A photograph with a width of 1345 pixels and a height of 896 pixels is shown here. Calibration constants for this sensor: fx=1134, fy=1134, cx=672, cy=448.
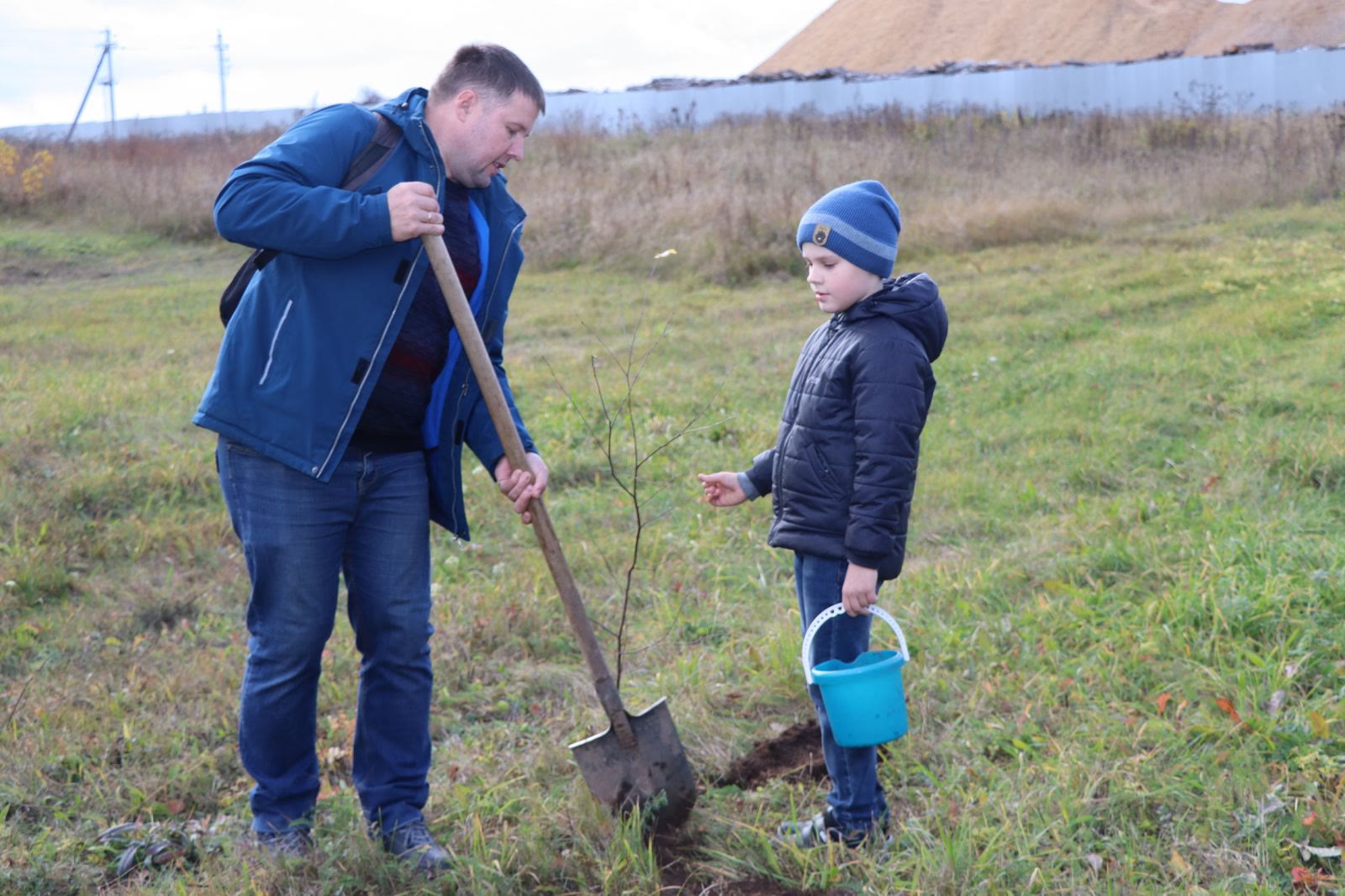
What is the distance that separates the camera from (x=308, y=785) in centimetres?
272

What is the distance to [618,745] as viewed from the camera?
272 centimetres

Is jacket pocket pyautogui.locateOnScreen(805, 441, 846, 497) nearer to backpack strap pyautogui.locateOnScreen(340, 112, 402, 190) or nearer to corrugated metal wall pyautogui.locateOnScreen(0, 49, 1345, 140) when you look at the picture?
backpack strap pyautogui.locateOnScreen(340, 112, 402, 190)

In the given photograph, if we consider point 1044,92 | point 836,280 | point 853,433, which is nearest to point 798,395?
point 853,433

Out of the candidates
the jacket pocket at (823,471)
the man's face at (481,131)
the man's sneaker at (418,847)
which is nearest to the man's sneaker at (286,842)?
the man's sneaker at (418,847)

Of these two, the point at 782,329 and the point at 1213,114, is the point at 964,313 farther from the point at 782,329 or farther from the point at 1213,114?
the point at 1213,114

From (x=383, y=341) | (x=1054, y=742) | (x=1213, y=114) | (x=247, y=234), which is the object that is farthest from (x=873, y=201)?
(x=1213, y=114)

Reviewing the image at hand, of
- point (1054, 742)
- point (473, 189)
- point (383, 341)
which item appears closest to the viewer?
point (383, 341)

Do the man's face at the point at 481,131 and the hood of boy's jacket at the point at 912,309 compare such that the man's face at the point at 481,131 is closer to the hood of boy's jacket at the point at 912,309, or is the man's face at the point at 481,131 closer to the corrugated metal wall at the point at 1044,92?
the hood of boy's jacket at the point at 912,309

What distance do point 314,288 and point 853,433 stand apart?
1209 mm

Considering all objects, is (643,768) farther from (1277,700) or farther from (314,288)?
(1277,700)

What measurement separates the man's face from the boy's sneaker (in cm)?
170

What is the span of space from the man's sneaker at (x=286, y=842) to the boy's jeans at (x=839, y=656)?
1.24 meters

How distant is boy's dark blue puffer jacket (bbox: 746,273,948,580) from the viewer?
2.39 m

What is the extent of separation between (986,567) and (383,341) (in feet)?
8.99
